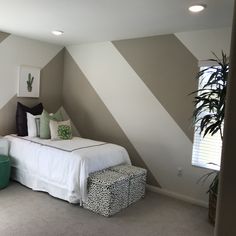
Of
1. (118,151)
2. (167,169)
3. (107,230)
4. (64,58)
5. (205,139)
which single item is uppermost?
(64,58)

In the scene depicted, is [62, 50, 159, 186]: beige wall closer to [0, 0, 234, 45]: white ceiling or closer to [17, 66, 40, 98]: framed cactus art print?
[17, 66, 40, 98]: framed cactus art print

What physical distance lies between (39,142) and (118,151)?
1196mm

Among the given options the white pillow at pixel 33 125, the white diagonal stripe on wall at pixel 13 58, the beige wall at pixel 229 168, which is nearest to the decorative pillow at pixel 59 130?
the white pillow at pixel 33 125

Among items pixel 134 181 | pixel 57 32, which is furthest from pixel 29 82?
pixel 134 181

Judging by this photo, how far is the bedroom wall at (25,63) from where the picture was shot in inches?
168

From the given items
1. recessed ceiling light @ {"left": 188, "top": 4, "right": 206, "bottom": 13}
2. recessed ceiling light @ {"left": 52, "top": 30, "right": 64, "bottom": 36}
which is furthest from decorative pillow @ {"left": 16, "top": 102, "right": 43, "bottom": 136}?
recessed ceiling light @ {"left": 188, "top": 4, "right": 206, "bottom": 13}

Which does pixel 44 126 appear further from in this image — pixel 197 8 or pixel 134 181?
pixel 197 8

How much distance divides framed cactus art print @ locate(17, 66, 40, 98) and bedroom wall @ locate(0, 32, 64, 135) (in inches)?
3.1

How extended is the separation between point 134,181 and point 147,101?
1.27 m

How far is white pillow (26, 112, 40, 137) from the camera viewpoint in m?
4.22

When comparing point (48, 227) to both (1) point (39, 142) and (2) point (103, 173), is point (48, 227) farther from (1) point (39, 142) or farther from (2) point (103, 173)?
(1) point (39, 142)

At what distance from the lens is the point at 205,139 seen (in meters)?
3.54

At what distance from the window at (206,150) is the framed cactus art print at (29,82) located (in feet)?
9.44

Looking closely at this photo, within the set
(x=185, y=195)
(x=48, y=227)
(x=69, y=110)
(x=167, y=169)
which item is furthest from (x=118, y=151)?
(x=69, y=110)
